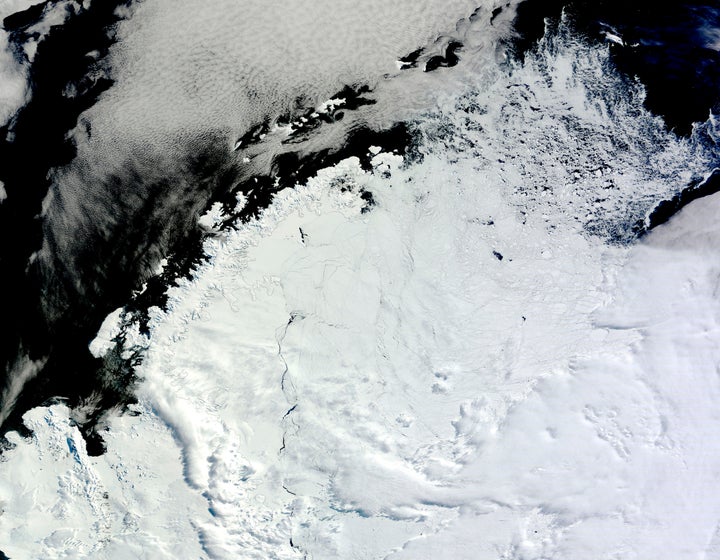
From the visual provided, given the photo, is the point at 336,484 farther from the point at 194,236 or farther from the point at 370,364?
the point at 194,236

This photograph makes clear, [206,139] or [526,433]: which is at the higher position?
[206,139]

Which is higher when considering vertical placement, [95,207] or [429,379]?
[95,207]

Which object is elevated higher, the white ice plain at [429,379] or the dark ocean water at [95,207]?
the dark ocean water at [95,207]

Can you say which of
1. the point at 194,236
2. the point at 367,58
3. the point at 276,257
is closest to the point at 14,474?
the point at 194,236
